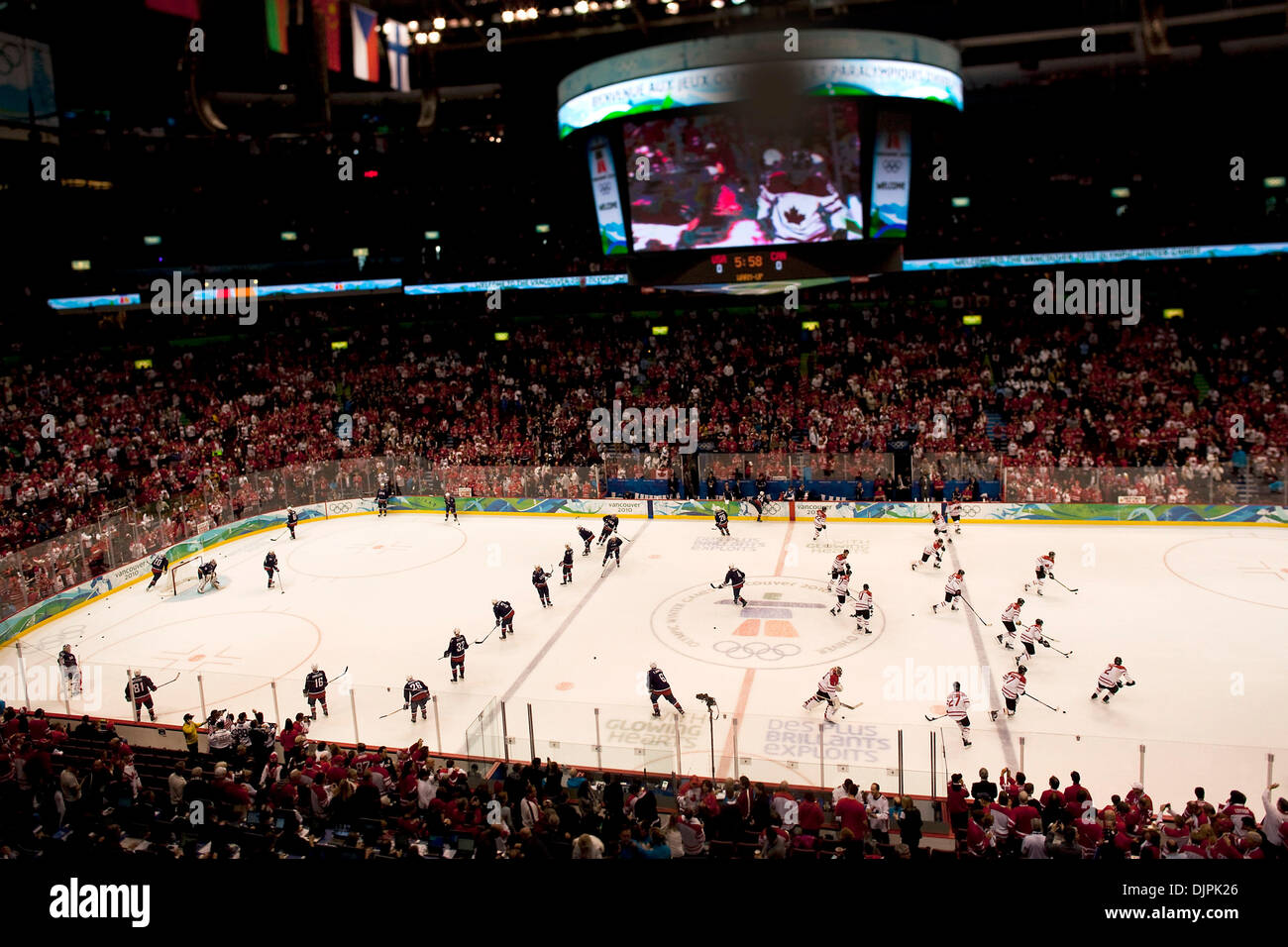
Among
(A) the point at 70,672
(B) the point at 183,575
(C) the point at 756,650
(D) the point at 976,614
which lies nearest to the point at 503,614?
(C) the point at 756,650

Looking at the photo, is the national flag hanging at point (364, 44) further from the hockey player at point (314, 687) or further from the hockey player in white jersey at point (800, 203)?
the hockey player in white jersey at point (800, 203)

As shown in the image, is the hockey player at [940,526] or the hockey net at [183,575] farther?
the hockey net at [183,575]

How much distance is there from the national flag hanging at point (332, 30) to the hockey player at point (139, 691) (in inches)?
436

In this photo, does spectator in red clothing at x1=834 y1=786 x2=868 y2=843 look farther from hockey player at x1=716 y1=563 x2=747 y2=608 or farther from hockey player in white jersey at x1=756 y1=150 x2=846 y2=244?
hockey player in white jersey at x1=756 y1=150 x2=846 y2=244

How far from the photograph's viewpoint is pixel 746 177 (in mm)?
24984

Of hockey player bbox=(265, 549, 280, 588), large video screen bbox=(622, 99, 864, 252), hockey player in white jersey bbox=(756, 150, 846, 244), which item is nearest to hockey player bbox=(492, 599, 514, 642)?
hockey player bbox=(265, 549, 280, 588)

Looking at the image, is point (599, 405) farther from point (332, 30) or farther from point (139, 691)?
point (332, 30)

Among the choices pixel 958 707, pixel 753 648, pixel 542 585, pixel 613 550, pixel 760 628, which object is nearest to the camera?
pixel 958 707

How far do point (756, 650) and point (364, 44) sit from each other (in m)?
13.1

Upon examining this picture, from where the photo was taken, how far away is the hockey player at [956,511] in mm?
25406

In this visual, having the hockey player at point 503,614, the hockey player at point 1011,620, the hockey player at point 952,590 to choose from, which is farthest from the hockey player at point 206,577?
the hockey player at point 1011,620

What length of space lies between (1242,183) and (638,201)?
24.6 meters
